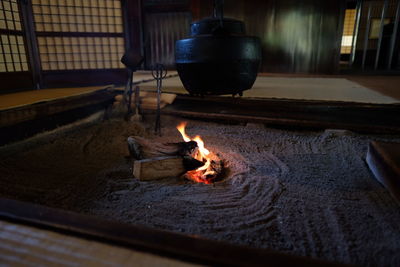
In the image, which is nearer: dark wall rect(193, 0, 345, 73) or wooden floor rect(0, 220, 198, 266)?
wooden floor rect(0, 220, 198, 266)

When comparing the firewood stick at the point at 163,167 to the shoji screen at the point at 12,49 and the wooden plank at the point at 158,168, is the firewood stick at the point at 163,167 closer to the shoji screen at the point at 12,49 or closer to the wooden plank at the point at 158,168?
the wooden plank at the point at 158,168

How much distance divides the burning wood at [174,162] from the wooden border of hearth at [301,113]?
1427mm

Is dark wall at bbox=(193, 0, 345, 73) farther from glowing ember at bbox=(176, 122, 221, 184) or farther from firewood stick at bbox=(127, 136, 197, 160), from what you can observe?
firewood stick at bbox=(127, 136, 197, 160)

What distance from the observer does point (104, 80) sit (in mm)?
6098

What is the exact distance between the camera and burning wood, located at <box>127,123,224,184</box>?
2.77m

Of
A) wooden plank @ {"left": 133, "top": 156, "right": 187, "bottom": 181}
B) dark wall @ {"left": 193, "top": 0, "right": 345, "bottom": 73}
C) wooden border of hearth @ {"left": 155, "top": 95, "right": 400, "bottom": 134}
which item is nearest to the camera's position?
wooden plank @ {"left": 133, "top": 156, "right": 187, "bottom": 181}

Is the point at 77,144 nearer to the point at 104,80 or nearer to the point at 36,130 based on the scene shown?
the point at 36,130

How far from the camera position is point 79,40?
581 centimetres

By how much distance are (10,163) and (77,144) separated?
2.80 feet

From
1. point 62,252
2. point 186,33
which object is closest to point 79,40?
point 186,33

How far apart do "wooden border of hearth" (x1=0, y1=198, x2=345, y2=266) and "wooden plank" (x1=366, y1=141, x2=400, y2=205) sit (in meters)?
1.61

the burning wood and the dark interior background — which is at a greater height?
the dark interior background

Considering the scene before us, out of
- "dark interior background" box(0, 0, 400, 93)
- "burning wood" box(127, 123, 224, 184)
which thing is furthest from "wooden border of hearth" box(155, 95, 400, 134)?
"dark interior background" box(0, 0, 400, 93)

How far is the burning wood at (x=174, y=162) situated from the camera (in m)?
2.77
